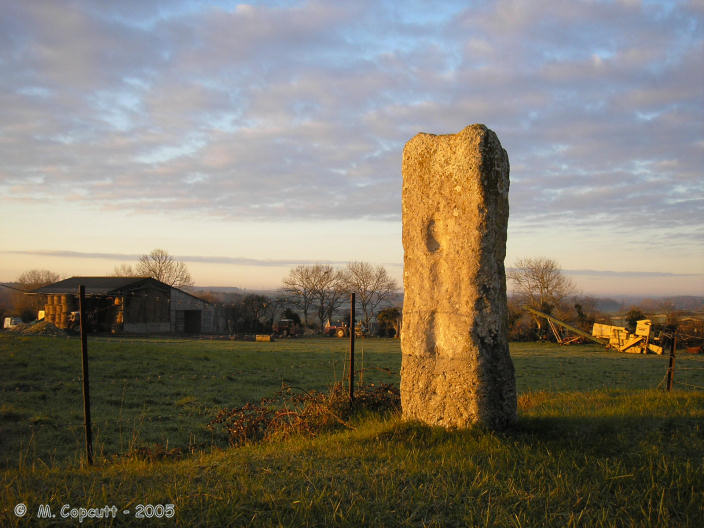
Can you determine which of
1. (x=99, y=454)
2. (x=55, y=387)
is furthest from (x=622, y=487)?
(x=55, y=387)

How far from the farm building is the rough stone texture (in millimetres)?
33607

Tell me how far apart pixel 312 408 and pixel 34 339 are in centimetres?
1819

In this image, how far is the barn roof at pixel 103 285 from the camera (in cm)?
3709

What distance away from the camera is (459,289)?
20.4ft

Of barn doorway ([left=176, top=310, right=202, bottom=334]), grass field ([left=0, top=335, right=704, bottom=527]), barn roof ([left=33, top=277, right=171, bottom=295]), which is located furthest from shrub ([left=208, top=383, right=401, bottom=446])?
barn doorway ([left=176, top=310, right=202, bottom=334])

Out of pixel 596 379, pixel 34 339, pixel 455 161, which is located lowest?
pixel 596 379

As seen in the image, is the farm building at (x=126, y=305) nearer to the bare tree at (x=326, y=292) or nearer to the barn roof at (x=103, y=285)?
the barn roof at (x=103, y=285)

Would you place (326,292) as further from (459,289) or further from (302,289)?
(459,289)

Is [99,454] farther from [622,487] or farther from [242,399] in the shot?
[622,487]

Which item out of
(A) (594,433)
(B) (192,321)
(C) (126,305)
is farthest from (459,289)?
(B) (192,321)

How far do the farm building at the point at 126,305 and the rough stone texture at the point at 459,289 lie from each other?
33.6 meters

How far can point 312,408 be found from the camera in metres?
7.44

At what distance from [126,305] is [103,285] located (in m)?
3.31

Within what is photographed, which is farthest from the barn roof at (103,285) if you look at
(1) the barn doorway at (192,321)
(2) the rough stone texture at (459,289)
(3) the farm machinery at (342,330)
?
(2) the rough stone texture at (459,289)
